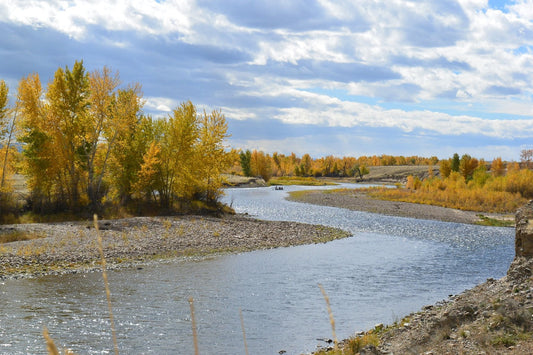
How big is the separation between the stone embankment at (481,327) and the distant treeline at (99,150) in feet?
98.0

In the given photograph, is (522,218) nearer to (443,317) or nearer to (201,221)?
(443,317)

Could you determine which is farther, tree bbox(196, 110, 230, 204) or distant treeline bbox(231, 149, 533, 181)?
distant treeline bbox(231, 149, 533, 181)

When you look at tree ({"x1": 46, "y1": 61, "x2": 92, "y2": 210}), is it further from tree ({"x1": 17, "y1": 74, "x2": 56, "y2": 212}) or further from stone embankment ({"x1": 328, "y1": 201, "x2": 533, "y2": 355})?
stone embankment ({"x1": 328, "y1": 201, "x2": 533, "y2": 355})

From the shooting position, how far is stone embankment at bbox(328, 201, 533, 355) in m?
9.06

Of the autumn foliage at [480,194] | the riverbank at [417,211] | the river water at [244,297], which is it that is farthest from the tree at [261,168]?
the river water at [244,297]

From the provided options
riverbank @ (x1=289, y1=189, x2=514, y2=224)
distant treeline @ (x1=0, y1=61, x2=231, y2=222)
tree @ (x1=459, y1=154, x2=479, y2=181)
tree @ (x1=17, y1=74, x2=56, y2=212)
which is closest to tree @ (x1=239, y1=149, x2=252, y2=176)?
tree @ (x1=459, y1=154, x2=479, y2=181)

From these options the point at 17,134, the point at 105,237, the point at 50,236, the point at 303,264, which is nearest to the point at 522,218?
the point at 303,264

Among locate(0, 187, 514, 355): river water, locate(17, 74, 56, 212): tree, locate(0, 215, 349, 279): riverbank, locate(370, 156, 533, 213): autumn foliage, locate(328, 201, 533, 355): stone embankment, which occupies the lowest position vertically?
locate(0, 187, 514, 355): river water

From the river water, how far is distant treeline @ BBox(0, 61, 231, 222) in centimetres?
Result: 1597

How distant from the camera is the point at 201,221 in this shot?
121ft

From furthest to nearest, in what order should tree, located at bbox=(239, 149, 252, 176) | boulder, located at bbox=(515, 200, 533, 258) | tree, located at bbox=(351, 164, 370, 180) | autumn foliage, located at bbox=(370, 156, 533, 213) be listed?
tree, located at bbox=(351, 164, 370, 180), tree, located at bbox=(239, 149, 252, 176), autumn foliage, located at bbox=(370, 156, 533, 213), boulder, located at bbox=(515, 200, 533, 258)

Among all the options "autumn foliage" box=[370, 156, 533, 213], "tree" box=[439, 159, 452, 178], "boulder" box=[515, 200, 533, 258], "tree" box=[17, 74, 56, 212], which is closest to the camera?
"boulder" box=[515, 200, 533, 258]

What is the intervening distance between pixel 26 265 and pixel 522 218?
67.9ft

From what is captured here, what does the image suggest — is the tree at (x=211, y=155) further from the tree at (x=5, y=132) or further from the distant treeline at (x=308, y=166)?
the tree at (x=5, y=132)
